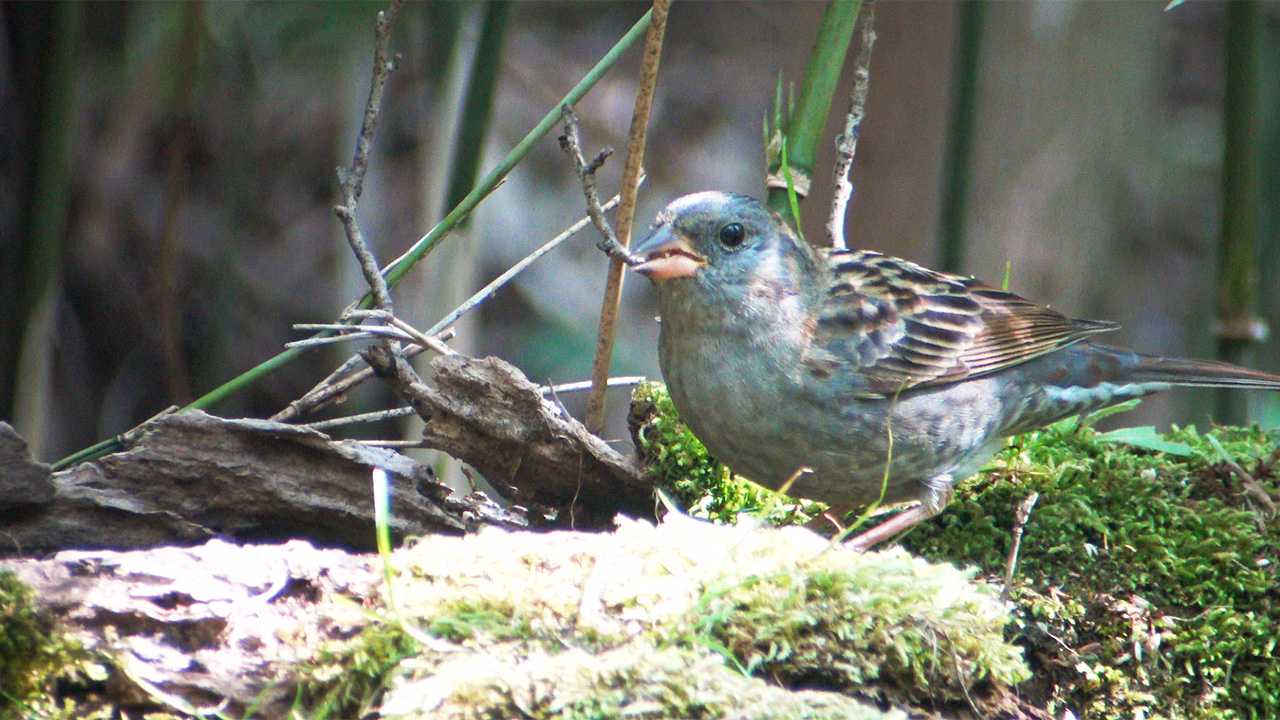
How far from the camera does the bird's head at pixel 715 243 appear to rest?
3.80 meters

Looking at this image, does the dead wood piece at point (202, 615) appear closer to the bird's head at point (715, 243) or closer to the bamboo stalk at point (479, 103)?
the bird's head at point (715, 243)

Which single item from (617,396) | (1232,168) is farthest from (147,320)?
(1232,168)

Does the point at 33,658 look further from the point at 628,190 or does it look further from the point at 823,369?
the point at 823,369

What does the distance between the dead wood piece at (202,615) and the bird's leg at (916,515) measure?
4.86 feet

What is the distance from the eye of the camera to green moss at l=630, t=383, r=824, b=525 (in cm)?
383

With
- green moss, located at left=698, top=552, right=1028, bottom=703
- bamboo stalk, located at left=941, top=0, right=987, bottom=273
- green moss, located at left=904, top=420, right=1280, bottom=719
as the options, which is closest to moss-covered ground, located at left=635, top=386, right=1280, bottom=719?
green moss, located at left=904, top=420, right=1280, bottom=719

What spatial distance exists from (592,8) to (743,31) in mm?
1626

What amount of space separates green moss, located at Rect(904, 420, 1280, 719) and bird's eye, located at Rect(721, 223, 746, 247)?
39.6 inches

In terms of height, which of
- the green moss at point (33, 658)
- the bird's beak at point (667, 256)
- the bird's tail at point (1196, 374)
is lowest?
the green moss at point (33, 658)

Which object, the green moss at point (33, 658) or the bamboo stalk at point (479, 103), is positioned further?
the bamboo stalk at point (479, 103)

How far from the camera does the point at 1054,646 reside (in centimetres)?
314

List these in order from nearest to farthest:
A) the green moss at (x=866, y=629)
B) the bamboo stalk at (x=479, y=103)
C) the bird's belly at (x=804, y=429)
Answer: the green moss at (x=866, y=629) → the bird's belly at (x=804, y=429) → the bamboo stalk at (x=479, y=103)

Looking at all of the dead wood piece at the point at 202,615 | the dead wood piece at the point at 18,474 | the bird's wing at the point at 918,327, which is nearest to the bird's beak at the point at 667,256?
the bird's wing at the point at 918,327

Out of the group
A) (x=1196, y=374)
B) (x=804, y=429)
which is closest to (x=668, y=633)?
(x=804, y=429)
